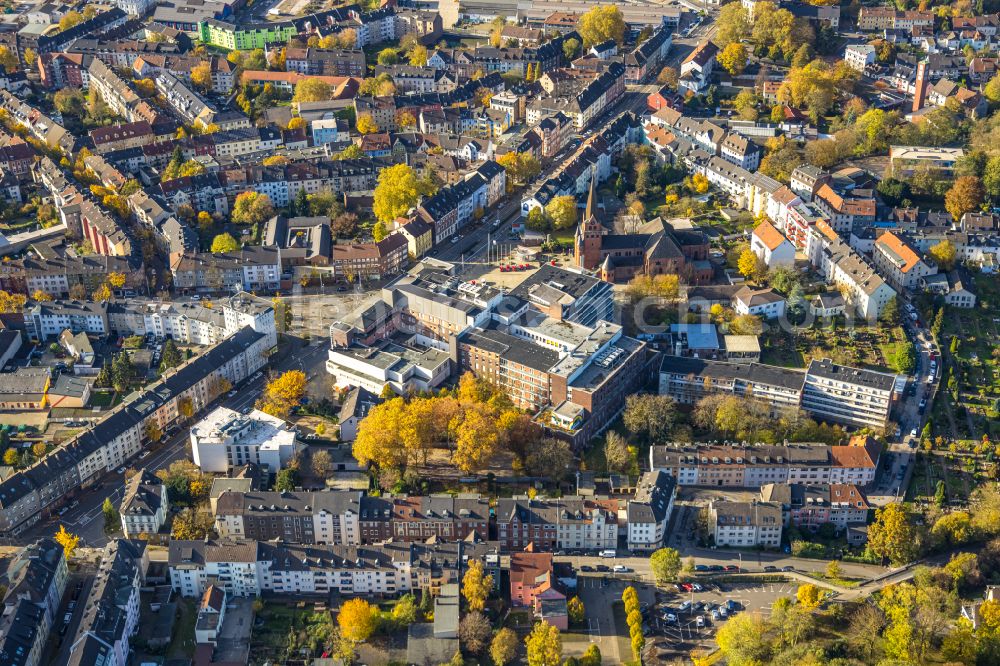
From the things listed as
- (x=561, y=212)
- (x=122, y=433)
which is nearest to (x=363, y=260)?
(x=561, y=212)

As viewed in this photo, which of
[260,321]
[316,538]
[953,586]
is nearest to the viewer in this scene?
[953,586]

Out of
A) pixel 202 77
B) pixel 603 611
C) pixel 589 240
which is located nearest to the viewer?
pixel 603 611

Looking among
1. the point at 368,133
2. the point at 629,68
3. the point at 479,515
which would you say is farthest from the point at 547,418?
the point at 629,68

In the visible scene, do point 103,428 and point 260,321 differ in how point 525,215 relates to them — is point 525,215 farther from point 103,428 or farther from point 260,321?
point 103,428

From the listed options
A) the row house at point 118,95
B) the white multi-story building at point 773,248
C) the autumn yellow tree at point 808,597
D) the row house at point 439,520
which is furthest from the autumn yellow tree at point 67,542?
the row house at point 118,95

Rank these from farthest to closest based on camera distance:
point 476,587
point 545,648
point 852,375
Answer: point 852,375 → point 476,587 → point 545,648

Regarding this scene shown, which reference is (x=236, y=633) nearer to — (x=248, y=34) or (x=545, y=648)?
(x=545, y=648)

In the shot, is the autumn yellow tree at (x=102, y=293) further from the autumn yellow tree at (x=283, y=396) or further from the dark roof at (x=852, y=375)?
the dark roof at (x=852, y=375)
